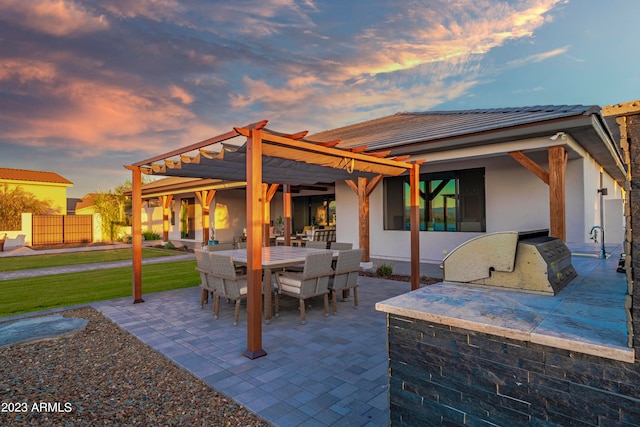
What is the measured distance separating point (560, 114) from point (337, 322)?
5.02m

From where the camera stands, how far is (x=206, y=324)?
4422 millimetres

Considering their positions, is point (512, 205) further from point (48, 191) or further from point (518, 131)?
point (48, 191)

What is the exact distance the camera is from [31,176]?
2588 cm

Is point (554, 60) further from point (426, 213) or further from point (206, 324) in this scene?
point (206, 324)

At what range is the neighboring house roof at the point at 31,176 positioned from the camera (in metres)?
24.3

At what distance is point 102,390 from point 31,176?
3185 centimetres

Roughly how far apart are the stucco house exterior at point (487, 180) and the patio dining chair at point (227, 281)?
10.6 ft

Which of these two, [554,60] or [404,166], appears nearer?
[404,166]

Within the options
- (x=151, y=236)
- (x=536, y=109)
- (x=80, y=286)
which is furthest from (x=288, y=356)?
(x=151, y=236)

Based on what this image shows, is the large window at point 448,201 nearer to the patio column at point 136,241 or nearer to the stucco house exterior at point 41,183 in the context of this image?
the patio column at point 136,241

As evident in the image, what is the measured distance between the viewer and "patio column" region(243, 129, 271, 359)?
11.1 ft

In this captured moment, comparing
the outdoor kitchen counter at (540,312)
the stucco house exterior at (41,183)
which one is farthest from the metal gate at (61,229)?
the outdoor kitchen counter at (540,312)

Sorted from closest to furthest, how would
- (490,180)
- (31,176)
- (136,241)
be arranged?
(136,241) → (490,180) → (31,176)

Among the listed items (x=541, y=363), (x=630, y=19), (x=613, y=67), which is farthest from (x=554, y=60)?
(x=541, y=363)
